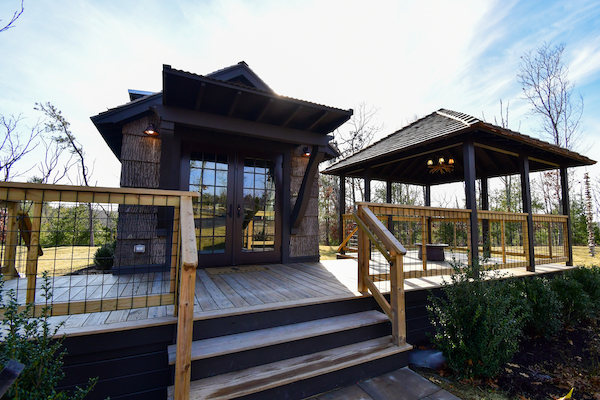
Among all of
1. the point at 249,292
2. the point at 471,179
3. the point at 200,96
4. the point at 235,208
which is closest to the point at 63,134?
the point at 235,208

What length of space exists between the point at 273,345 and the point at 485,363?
1.98m

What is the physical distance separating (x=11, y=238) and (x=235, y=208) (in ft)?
8.84

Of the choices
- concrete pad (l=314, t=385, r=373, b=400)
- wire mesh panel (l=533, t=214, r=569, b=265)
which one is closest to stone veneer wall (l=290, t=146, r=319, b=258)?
concrete pad (l=314, t=385, r=373, b=400)

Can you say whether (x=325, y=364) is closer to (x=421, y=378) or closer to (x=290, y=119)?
(x=421, y=378)

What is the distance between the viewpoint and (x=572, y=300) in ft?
12.9

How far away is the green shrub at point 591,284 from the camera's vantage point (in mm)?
4113

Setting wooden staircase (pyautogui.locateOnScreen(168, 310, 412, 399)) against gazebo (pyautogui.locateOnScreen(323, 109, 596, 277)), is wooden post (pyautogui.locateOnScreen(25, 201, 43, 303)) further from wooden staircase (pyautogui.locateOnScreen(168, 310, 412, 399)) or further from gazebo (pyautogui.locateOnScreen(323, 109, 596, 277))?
gazebo (pyautogui.locateOnScreen(323, 109, 596, 277))

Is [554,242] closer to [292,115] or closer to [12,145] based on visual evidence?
[292,115]

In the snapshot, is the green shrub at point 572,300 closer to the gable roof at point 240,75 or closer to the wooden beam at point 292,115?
the wooden beam at point 292,115

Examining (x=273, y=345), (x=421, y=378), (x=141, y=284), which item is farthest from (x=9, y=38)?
(x=421, y=378)

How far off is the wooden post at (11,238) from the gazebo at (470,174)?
3524 millimetres

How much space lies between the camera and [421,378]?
2.36 metres

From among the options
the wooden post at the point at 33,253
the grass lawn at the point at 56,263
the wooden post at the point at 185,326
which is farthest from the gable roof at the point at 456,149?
the grass lawn at the point at 56,263

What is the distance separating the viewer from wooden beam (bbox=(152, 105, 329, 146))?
138 inches
